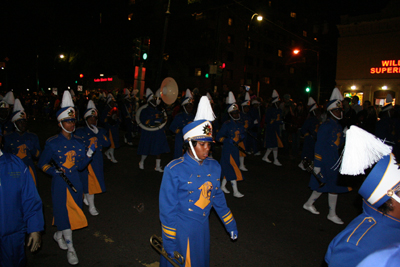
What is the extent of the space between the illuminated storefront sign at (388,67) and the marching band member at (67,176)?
2558cm

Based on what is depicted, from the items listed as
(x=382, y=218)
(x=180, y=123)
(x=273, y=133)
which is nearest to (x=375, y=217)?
(x=382, y=218)

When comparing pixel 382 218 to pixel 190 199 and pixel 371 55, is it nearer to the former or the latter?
pixel 190 199

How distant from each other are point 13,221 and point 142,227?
8.53 ft

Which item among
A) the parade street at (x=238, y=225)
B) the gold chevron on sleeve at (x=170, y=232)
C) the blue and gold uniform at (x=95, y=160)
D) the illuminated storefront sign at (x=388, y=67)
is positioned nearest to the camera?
the gold chevron on sleeve at (x=170, y=232)

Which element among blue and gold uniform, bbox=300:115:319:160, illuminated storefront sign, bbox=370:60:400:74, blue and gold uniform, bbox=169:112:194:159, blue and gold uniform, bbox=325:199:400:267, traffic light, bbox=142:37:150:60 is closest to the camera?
blue and gold uniform, bbox=325:199:400:267

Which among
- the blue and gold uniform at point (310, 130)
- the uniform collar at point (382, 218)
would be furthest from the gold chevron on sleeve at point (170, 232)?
the blue and gold uniform at point (310, 130)

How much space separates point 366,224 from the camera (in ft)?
5.54

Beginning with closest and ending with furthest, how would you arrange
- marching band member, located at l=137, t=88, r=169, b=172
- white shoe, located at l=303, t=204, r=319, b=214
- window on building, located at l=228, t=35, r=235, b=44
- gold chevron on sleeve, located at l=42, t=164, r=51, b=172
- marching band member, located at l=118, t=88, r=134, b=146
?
gold chevron on sleeve, located at l=42, t=164, r=51, b=172 < white shoe, located at l=303, t=204, r=319, b=214 < marching band member, located at l=137, t=88, r=169, b=172 < marching band member, located at l=118, t=88, r=134, b=146 < window on building, located at l=228, t=35, r=235, b=44

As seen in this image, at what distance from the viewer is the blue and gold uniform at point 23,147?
508 centimetres

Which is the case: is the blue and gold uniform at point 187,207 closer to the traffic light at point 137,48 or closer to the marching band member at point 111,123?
the marching band member at point 111,123

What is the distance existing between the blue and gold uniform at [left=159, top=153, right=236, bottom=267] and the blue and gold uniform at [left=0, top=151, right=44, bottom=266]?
129 centimetres

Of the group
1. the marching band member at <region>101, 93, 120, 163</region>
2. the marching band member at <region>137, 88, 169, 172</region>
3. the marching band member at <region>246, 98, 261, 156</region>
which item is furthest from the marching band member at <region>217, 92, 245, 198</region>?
the marching band member at <region>101, 93, 120, 163</region>

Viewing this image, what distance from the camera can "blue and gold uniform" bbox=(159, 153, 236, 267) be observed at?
103 inches

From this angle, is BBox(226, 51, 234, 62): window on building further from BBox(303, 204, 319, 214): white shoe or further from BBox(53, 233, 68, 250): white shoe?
BBox(53, 233, 68, 250): white shoe
